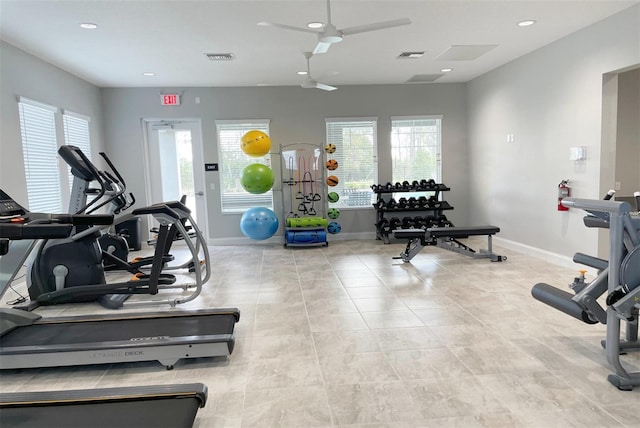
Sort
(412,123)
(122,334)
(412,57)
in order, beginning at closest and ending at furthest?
1. (122,334)
2. (412,57)
3. (412,123)

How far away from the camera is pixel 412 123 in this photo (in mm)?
8094

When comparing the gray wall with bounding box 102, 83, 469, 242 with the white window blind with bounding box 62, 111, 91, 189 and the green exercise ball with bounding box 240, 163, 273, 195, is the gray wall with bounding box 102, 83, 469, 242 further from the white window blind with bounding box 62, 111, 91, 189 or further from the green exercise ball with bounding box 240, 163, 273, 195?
the green exercise ball with bounding box 240, 163, 273, 195

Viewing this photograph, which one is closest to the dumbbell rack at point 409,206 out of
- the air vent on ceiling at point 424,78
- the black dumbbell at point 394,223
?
the black dumbbell at point 394,223

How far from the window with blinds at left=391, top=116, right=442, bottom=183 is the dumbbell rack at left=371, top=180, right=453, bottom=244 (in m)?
0.34

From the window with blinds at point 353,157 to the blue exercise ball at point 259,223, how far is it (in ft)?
4.96

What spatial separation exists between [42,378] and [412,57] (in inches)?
228

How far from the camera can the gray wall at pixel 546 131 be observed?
4766mm

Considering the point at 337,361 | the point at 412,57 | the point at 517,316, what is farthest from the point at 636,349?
the point at 412,57

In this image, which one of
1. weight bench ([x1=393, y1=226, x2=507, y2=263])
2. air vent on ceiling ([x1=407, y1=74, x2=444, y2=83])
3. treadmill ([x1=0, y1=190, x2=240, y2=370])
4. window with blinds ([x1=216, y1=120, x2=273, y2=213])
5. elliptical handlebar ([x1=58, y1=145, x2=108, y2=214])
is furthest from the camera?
A: window with blinds ([x1=216, y1=120, x2=273, y2=213])

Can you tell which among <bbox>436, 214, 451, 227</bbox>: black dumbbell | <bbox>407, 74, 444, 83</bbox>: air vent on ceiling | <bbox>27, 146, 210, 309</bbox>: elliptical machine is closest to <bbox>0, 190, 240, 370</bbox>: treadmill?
<bbox>27, 146, 210, 309</bbox>: elliptical machine

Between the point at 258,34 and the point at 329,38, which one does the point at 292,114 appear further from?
the point at 329,38

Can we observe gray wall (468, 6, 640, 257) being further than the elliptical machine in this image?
Yes

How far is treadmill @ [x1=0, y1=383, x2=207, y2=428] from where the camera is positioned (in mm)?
1982

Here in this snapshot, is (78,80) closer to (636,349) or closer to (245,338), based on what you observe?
(245,338)
